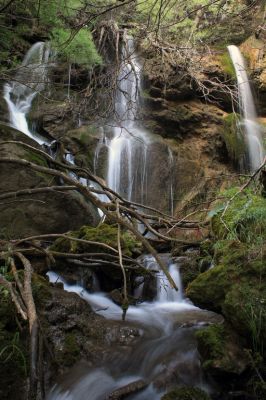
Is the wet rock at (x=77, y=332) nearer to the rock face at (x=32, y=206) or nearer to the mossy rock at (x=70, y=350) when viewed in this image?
the mossy rock at (x=70, y=350)

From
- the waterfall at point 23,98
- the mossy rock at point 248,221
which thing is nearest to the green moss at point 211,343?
the mossy rock at point 248,221

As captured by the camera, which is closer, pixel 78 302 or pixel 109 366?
pixel 109 366

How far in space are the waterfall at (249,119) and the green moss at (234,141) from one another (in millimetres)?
246

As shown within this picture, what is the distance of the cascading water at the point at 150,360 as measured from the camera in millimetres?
3441

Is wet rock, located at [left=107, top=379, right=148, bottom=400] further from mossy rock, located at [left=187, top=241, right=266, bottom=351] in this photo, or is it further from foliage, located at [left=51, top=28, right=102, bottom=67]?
foliage, located at [left=51, top=28, right=102, bottom=67]

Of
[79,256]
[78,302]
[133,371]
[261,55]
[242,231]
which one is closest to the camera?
[133,371]

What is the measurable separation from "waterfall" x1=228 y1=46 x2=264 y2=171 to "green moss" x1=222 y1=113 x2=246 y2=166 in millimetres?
246

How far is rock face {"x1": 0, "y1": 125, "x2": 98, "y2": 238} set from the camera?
722 centimetres

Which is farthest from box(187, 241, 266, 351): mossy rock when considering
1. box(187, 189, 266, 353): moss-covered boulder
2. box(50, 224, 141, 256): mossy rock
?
box(50, 224, 141, 256): mossy rock

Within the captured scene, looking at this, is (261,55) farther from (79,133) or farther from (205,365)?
(205,365)

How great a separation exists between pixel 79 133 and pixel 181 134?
3298 millimetres

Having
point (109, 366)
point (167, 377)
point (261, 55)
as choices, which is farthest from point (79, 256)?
point (261, 55)

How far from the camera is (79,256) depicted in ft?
16.5

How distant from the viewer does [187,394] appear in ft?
10.1
